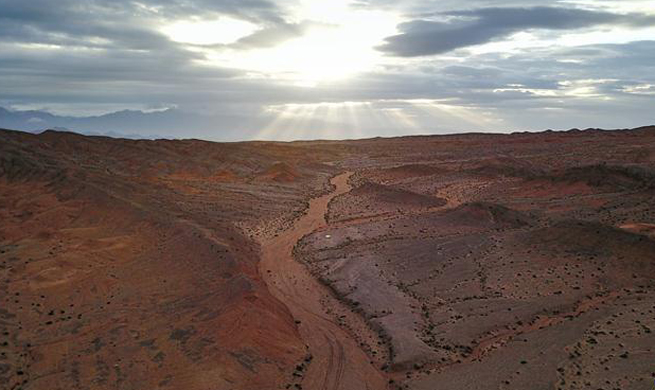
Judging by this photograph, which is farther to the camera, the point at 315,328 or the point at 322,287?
the point at 322,287

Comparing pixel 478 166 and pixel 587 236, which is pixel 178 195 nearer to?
pixel 587 236

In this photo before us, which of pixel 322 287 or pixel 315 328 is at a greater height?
pixel 322 287

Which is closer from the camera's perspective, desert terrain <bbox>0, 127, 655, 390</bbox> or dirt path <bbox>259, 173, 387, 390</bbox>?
desert terrain <bbox>0, 127, 655, 390</bbox>

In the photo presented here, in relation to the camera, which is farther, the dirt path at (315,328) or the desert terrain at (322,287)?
the dirt path at (315,328)
